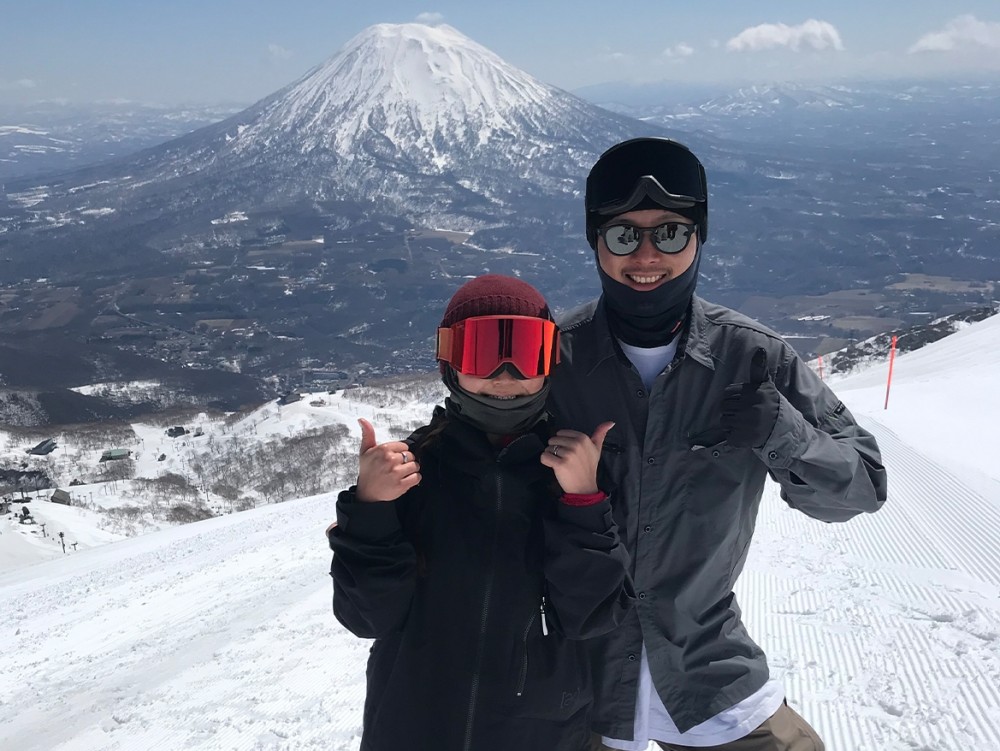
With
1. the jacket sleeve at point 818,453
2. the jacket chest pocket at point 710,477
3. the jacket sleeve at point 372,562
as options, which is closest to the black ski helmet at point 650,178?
the jacket sleeve at point 818,453

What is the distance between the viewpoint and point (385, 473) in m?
2.17

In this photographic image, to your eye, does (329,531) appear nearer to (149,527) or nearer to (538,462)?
(538,462)

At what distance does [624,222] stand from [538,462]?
90 cm

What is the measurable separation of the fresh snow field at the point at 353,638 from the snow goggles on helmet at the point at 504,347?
3389 millimetres

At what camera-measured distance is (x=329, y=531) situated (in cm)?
221

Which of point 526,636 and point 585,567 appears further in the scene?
point 526,636

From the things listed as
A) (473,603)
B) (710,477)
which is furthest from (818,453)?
(473,603)

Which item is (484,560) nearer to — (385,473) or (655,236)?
(385,473)

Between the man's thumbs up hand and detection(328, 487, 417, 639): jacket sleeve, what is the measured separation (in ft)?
0.15

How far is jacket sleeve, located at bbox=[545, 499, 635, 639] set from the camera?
85.4 inches

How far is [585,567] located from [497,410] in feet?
1.89

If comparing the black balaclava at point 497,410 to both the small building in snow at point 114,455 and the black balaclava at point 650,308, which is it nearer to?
the black balaclava at point 650,308

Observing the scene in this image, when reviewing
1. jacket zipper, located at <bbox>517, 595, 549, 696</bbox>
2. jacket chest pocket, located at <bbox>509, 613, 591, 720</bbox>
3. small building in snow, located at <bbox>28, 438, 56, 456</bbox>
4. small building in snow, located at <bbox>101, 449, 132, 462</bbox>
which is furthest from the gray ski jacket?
small building in snow, located at <bbox>28, 438, 56, 456</bbox>

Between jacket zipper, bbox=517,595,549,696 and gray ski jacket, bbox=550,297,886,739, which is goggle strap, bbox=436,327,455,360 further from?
jacket zipper, bbox=517,595,549,696
